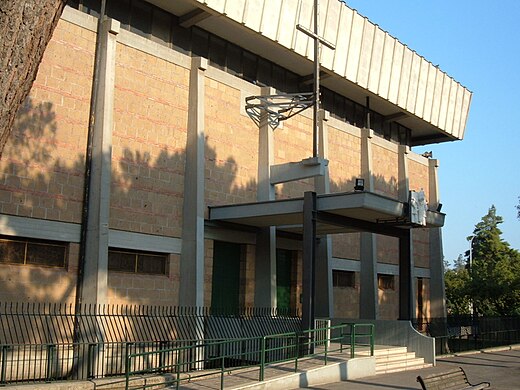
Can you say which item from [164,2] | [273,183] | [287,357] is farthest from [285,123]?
[287,357]

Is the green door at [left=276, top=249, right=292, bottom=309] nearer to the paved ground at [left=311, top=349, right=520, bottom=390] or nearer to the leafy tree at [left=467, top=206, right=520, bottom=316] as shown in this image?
the paved ground at [left=311, top=349, right=520, bottom=390]

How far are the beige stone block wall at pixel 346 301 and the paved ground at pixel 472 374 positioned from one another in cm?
570

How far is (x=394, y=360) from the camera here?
59.3ft

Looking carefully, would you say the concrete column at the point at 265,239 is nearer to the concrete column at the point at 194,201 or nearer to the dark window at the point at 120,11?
the concrete column at the point at 194,201

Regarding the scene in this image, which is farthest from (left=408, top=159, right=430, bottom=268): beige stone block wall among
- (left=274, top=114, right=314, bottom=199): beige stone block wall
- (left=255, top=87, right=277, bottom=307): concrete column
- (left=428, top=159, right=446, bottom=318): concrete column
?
(left=255, top=87, right=277, bottom=307): concrete column

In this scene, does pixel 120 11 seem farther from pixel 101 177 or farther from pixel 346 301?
pixel 346 301

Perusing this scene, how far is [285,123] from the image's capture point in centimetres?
2402

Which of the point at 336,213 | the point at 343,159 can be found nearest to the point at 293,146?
the point at 343,159

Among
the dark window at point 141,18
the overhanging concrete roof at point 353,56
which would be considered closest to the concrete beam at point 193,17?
the overhanging concrete roof at point 353,56

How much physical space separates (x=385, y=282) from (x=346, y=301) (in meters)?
3.72

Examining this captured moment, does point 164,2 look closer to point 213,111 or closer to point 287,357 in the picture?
point 213,111

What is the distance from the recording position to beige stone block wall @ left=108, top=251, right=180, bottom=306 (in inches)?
692

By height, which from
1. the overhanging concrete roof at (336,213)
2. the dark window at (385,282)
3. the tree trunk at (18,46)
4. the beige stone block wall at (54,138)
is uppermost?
the beige stone block wall at (54,138)

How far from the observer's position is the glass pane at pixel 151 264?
18.5 metres
